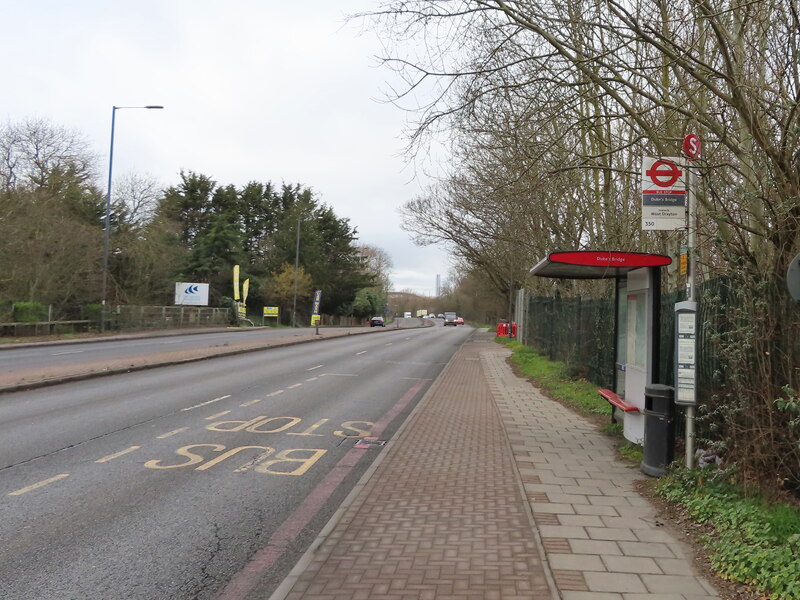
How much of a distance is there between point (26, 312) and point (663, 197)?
2955cm

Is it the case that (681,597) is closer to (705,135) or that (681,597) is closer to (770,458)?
(770,458)

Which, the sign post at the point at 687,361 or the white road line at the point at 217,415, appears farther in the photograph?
the white road line at the point at 217,415

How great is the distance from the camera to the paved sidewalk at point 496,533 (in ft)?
12.2

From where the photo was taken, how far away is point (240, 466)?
685 centimetres

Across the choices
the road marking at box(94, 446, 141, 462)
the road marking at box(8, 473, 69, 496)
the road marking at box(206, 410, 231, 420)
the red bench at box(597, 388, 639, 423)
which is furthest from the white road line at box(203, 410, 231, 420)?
the red bench at box(597, 388, 639, 423)

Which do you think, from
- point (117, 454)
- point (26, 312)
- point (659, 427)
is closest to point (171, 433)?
point (117, 454)

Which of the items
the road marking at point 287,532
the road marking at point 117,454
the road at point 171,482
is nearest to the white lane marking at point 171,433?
the road at point 171,482

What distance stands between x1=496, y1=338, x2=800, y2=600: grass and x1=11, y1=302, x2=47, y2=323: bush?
97.0 feet

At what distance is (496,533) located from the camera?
15.3 feet

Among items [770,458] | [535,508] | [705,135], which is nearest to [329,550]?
[535,508]

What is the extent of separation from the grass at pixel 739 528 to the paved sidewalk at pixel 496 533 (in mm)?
230

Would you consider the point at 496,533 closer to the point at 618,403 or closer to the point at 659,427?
the point at 659,427

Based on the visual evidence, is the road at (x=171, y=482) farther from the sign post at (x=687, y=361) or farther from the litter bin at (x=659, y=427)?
the sign post at (x=687, y=361)

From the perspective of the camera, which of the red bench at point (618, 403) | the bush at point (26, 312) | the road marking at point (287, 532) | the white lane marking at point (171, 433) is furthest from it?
the bush at point (26, 312)
